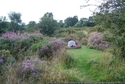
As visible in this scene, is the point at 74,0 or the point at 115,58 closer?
the point at 115,58

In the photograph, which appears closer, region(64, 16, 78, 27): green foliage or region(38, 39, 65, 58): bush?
region(38, 39, 65, 58): bush

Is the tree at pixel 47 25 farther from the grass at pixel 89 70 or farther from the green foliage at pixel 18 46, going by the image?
the grass at pixel 89 70

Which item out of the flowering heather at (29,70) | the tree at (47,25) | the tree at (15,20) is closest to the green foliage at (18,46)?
the flowering heather at (29,70)

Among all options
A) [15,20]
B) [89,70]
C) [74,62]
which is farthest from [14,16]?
[89,70]

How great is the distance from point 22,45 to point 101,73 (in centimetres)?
391

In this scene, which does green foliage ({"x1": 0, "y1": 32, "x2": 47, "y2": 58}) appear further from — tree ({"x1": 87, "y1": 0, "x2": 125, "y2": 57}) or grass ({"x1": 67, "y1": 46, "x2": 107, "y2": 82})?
tree ({"x1": 87, "y1": 0, "x2": 125, "y2": 57})

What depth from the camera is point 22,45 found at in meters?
7.16

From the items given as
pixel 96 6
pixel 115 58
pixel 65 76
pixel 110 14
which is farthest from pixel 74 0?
pixel 65 76

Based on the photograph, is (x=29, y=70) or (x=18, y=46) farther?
(x=18, y=46)

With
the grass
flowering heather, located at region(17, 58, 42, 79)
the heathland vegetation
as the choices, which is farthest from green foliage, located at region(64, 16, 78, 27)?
flowering heather, located at region(17, 58, 42, 79)

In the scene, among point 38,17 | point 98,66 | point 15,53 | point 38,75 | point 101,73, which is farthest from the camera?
point 38,17

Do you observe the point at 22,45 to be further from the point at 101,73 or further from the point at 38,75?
the point at 101,73

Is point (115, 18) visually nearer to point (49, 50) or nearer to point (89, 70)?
point (89, 70)

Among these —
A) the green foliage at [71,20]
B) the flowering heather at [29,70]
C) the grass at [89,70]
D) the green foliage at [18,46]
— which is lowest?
the grass at [89,70]
